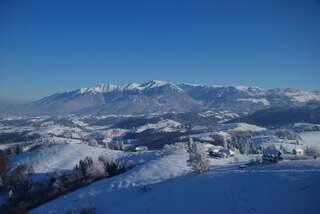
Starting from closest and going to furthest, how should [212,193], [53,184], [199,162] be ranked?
1. [212,193]
2. [199,162]
3. [53,184]

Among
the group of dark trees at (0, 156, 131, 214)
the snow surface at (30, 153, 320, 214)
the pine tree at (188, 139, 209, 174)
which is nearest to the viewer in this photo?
the snow surface at (30, 153, 320, 214)

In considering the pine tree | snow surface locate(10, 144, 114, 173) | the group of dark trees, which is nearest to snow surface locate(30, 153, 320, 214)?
the pine tree

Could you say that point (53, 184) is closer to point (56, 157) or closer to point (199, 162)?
point (199, 162)

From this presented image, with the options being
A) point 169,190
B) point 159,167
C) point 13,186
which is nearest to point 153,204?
point 169,190

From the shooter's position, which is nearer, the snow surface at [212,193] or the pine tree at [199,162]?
the snow surface at [212,193]

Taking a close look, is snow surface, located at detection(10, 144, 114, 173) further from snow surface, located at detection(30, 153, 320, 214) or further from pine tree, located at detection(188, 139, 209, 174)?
pine tree, located at detection(188, 139, 209, 174)

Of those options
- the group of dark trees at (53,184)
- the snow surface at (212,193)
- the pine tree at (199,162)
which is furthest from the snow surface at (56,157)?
the pine tree at (199,162)

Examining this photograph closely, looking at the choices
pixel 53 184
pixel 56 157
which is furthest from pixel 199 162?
pixel 56 157

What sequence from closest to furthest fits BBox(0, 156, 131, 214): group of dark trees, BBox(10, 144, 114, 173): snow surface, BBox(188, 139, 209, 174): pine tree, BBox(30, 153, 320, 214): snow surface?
BBox(30, 153, 320, 214): snow surface < BBox(188, 139, 209, 174): pine tree < BBox(0, 156, 131, 214): group of dark trees < BBox(10, 144, 114, 173): snow surface

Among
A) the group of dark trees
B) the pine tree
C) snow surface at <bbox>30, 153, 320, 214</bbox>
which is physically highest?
the pine tree

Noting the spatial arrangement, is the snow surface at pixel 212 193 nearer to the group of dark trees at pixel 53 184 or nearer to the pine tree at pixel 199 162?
the pine tree at pixel 199 162

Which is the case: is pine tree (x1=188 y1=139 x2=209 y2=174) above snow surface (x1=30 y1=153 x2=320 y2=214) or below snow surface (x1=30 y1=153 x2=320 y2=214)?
above
